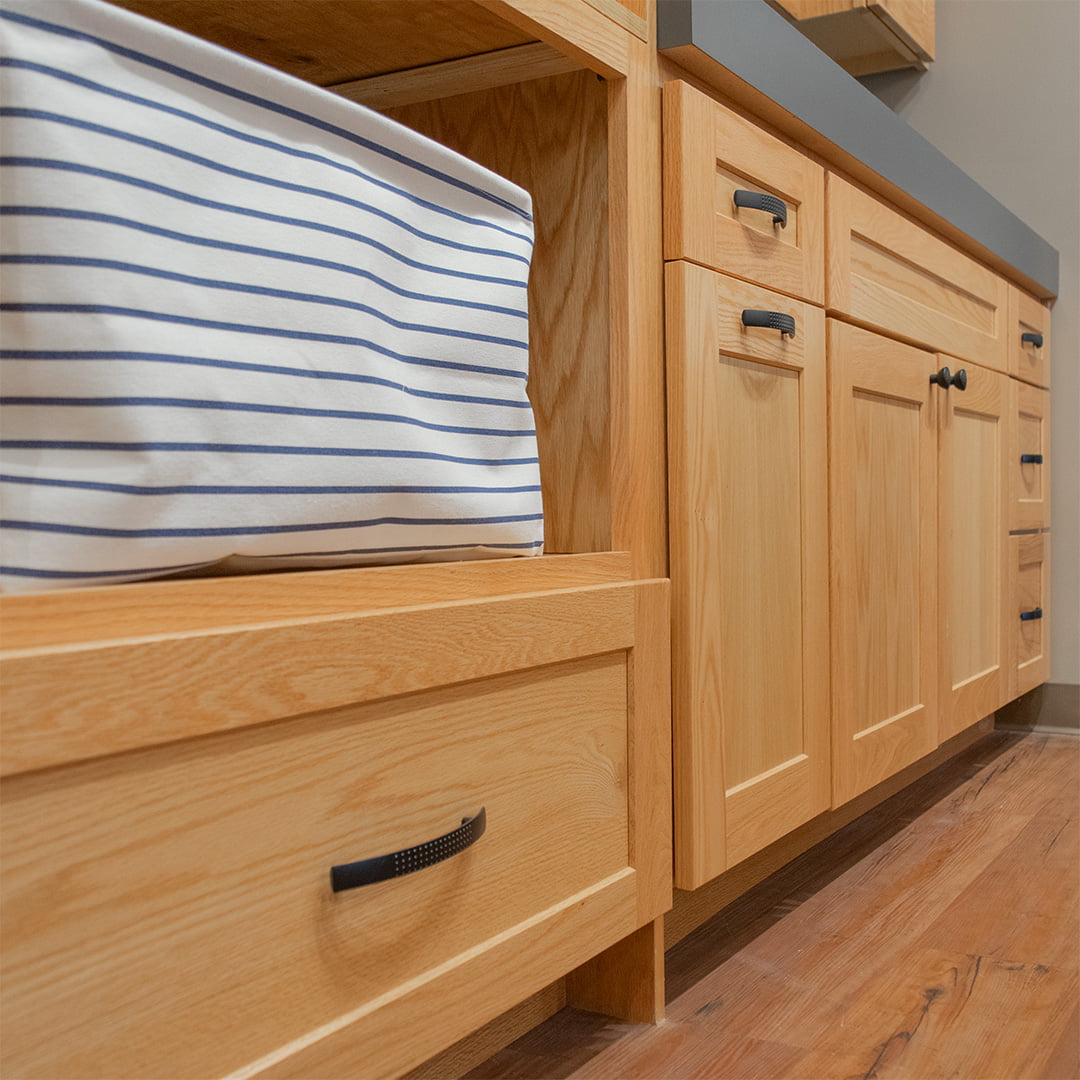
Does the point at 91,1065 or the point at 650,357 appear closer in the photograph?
the point at 91,1065

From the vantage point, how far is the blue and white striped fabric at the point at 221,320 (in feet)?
1.74

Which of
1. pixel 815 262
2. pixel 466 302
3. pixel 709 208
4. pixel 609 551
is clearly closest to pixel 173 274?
pixel 466 302

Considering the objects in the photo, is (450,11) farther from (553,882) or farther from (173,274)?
(553,882)

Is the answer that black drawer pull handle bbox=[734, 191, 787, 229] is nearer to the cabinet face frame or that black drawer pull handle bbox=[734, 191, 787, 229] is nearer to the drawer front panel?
the drawer front panel

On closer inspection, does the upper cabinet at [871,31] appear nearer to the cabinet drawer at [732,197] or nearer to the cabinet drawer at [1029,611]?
the cabinet drawer at [732,197]

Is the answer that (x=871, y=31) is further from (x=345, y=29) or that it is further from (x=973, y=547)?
(x=345, y=29)

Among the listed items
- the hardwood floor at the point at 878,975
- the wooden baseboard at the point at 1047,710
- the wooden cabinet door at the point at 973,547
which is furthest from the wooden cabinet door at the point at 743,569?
the wooden baseboard at the point at 1047,710

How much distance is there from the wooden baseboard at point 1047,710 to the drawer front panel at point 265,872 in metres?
1.81

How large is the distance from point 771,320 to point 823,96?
1.05ft

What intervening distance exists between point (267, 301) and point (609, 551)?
1.41 feet

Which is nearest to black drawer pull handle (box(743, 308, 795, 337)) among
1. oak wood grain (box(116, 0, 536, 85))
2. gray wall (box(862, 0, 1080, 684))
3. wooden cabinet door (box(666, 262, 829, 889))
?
wooden cabinet door (box(666, 262, 829, 889))

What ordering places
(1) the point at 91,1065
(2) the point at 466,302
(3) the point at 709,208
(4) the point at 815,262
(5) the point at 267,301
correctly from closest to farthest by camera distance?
1. (1) the point at 91,1065
2. (5) the point at 267,301
3. (2) the point at 466,302
4. (3) the point at 709,208
5. (4) the point at 815,262

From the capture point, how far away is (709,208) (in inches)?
41.1

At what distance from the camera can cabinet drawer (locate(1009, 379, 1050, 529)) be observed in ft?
6.82
